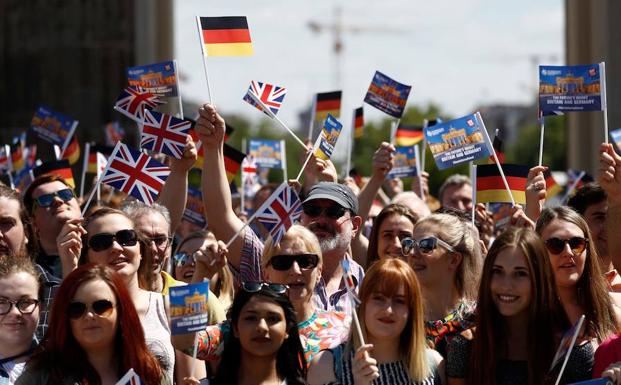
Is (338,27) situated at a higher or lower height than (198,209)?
higher

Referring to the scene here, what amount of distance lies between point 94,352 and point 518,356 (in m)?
2.09

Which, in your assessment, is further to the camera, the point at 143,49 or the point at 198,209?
the point at 143,49

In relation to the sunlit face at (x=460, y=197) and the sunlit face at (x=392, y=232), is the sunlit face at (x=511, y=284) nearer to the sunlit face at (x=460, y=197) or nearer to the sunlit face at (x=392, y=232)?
the sunlit face at (x=392, y=232)

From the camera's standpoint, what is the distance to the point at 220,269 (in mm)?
8547

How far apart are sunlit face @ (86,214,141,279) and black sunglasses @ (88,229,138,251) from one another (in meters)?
0.02

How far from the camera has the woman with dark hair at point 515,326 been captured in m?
7.21

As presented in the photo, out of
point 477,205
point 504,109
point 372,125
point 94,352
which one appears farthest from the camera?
point 504,109

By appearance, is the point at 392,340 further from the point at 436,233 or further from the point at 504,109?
the point at 504,109

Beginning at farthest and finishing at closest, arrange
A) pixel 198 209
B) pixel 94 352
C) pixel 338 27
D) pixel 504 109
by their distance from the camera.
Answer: pixel 504 109 < pixel 338 27 < pixel 198 209 < pixel 94 352

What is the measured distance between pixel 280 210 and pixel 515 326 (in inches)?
79.6

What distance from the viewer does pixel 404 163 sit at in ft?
44.8

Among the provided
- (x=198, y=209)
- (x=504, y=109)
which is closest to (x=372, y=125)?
(x=198, y=209)

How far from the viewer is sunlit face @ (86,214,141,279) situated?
8016 millimetres

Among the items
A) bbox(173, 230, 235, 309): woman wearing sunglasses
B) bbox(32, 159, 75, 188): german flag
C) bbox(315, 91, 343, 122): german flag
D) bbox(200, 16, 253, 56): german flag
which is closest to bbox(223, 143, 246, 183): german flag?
bbox(200, 16, 253, 56): german flag
